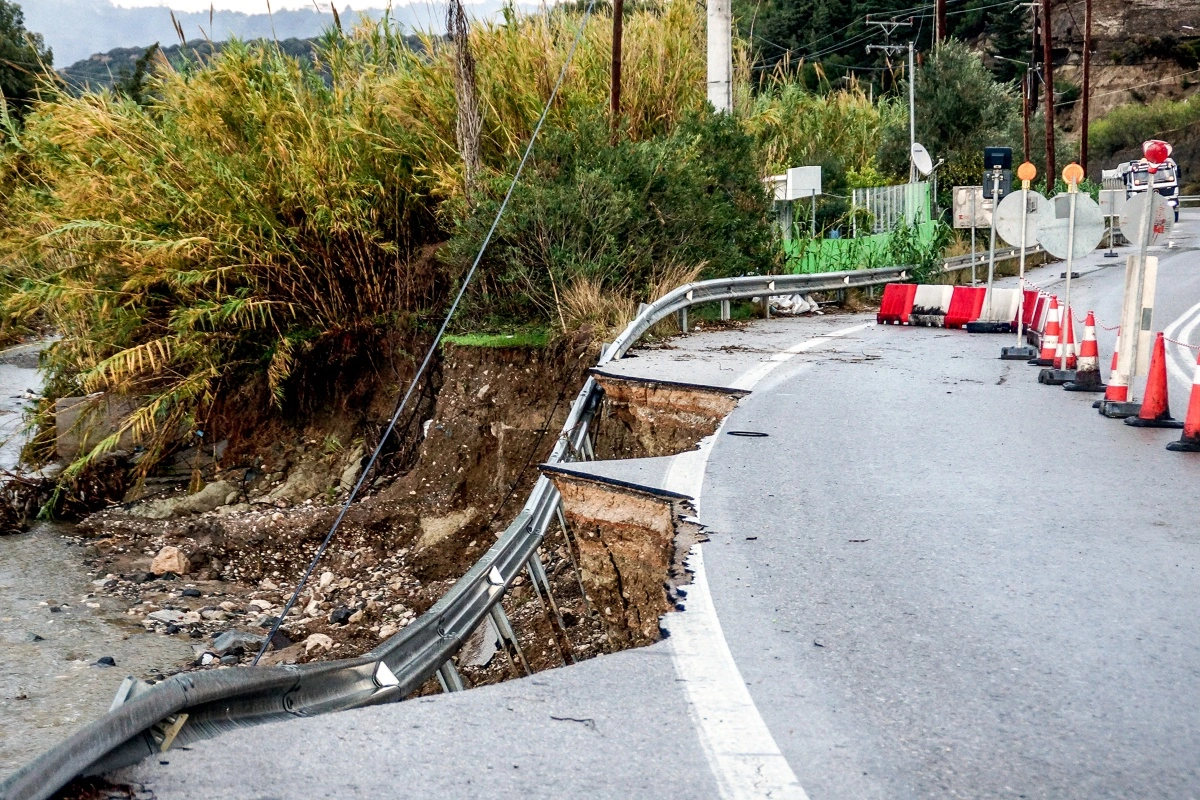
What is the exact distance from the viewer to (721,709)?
4008 millimetres

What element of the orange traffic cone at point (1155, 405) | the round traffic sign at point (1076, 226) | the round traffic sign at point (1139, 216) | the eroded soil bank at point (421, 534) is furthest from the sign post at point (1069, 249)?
the eroded soil bank at point (421, 534)

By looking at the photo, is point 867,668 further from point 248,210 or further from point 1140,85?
point 1140,85

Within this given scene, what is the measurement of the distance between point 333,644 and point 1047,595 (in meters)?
7.01

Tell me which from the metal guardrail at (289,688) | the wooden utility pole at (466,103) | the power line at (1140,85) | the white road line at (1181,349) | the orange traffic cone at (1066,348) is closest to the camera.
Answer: the metal guardrail at (289,688)

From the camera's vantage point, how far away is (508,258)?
50.5 feet

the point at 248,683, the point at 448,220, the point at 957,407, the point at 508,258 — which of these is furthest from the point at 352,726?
the point at 448,220

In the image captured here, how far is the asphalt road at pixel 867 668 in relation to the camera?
3.48 meters

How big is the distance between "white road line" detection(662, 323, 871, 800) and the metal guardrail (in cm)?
111

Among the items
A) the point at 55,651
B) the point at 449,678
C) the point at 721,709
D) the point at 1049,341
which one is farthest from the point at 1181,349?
the point at 55,651

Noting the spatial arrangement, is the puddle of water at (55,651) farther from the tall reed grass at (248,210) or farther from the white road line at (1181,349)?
the white road line at (1181,349)

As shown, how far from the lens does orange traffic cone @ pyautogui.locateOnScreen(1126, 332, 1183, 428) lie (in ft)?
30.8

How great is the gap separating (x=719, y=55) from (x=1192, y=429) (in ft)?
43.0

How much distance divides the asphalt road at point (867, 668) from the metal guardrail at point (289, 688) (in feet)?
0.33

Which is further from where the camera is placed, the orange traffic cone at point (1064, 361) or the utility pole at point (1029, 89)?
the utility pole at point (1029, 89)
